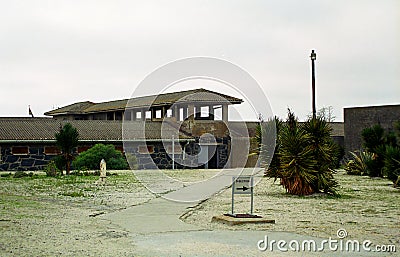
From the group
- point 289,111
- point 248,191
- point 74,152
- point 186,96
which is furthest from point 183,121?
point 248,191

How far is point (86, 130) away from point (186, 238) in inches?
1299

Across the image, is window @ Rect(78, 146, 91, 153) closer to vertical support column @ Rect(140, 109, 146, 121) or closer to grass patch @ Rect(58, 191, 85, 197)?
vertical support column @ Rect(140, 109, 146, 121)

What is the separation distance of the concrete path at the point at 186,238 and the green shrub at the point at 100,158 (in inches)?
897

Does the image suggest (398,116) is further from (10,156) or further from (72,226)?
(72,226)

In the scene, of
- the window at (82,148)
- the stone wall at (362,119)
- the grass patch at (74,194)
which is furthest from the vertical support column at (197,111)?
the grass patch at (74,194)

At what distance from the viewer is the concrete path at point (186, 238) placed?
9.37 metres

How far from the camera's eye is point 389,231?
1162cm

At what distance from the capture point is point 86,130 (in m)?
42.8

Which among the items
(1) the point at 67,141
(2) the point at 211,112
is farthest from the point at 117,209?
(2) the point at 211,112

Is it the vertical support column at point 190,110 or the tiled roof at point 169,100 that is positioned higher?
the tiled roof at point 169,100

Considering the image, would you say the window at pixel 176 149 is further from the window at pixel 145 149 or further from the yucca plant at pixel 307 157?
the yucca plant at pixel 307 157

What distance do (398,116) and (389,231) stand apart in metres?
27.4

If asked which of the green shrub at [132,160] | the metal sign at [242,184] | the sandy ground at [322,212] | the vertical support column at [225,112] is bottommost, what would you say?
the sandy ground at [322,212]

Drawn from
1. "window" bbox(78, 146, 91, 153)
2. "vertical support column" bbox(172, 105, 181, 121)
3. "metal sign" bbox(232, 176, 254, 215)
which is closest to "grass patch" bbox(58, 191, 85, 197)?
"metal sign" bbox(232, 176, 254, 215)
